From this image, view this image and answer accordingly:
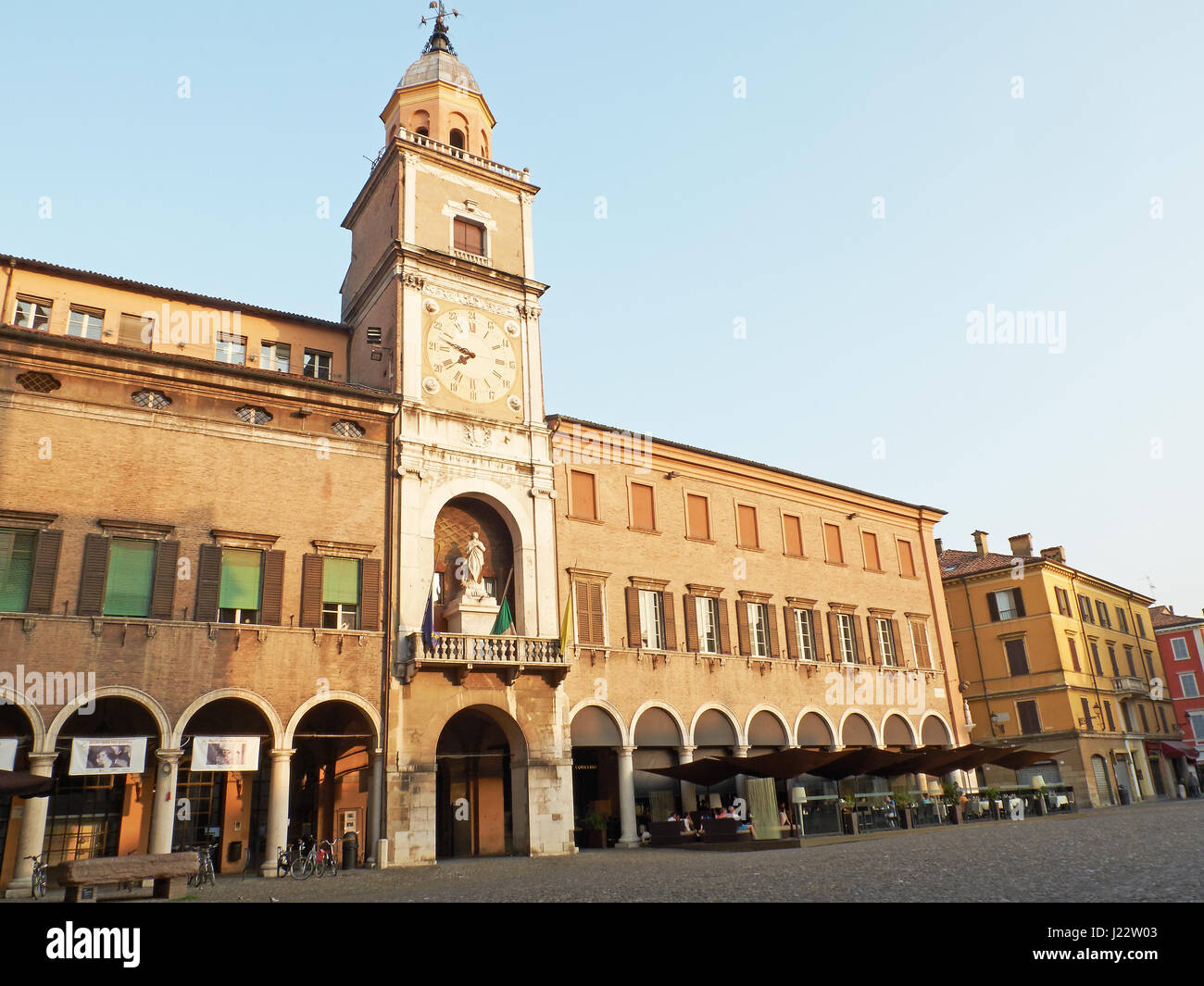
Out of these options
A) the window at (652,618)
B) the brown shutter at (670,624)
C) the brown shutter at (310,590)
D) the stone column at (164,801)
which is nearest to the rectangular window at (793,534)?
the brown shutter at (670,624)

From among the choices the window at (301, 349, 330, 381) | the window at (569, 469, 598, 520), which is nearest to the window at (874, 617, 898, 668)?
the window at (569, 469, 598, 520)

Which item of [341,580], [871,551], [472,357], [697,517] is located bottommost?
[341,580]

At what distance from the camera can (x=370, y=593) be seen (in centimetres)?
2356

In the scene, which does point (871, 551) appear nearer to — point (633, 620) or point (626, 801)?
point (633, 620)

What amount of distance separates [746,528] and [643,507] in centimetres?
484

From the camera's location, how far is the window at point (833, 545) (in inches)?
1422

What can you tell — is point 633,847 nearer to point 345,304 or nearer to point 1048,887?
point 1048,887

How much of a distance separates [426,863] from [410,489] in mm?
9340

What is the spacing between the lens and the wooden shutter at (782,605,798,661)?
1292 inches

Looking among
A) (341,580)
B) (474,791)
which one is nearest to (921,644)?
(474,791)

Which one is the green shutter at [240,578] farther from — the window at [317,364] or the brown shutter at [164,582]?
the window at [317,364]

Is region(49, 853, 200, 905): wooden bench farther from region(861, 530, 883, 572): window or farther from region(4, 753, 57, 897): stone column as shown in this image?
region(861, 530, 883, 572): window
